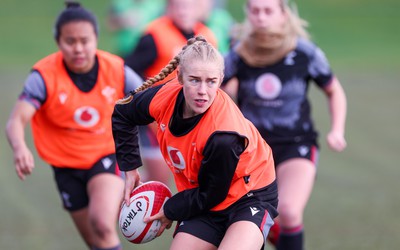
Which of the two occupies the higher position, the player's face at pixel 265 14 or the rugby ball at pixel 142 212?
the player's face at pixel 265 14

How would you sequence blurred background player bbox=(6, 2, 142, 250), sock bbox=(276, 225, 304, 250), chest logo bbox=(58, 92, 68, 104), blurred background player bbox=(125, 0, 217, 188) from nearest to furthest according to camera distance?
blurred background player bbox=(6, 2, 142, 250) → chest logo bbox=(58, 92, 68, 104) → sock bbox=(276, 225, 304, 250) → blurred background player bbox=(125, 0, 217, 188)

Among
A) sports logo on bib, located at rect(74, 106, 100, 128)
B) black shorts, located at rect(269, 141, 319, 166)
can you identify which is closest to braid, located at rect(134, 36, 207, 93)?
sports logo on bib, located at rect(74, 106, 100, 128)

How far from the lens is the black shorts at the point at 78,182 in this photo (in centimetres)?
618

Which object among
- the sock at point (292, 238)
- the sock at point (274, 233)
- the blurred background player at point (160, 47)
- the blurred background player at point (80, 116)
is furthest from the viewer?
the blurred background player at point (160, 47)

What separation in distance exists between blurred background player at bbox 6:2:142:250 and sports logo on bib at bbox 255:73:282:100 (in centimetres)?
88

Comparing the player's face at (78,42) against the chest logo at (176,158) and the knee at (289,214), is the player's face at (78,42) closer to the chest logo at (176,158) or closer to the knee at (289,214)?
the chest logo at (176,158)

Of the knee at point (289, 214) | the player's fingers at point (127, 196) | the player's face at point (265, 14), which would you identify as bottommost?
the knee at point (289, 214)

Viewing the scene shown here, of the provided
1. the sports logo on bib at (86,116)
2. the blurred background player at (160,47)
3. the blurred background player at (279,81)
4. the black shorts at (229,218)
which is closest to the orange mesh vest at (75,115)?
the sports logo on bib at (86,116)

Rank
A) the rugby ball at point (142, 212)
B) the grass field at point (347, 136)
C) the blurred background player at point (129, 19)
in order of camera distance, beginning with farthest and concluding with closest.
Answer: the blurred background player at point (129, 19) → the grass field at point (347, 136) → the rugby ball at point (142, 212)

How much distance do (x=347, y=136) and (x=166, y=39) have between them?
4396mm

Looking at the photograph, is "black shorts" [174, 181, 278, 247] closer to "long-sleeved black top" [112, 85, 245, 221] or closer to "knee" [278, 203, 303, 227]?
"long-sleeved black top" [112, 85, 245, 221]

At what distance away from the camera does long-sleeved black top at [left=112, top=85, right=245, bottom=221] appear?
14.9ft

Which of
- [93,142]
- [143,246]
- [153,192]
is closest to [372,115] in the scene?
[143,246]

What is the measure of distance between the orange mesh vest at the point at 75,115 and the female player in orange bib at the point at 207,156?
1155 mm
